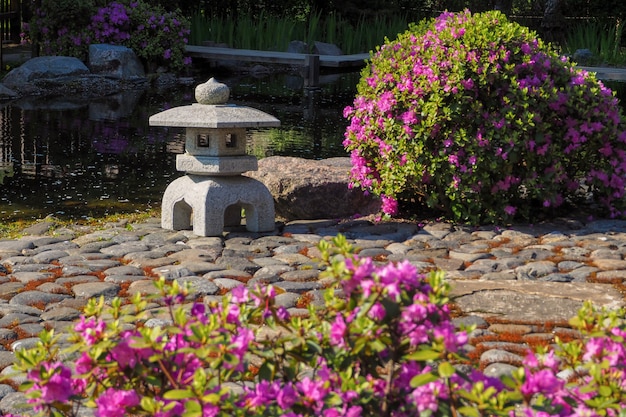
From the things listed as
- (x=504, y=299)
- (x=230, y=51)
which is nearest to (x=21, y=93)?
(x=230, y=51)

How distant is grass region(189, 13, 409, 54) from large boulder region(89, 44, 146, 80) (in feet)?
15.0

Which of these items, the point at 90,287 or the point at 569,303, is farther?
the point at 90,287

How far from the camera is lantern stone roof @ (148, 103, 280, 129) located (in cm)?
710

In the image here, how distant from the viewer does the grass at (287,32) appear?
2350 cm

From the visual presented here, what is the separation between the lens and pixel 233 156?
7277mm

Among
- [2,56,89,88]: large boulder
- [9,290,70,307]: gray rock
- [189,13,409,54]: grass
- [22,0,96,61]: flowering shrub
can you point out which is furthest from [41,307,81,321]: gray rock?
[189,13,409,54]: grass

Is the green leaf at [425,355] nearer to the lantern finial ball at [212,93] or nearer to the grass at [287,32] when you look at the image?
the lantern finial ball at [212,93]

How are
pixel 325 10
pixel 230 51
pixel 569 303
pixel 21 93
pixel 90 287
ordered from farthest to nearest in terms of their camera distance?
pixel 325 10
pixel 230 51
pixel 21 93
pixel 90 287
pixel 569 303

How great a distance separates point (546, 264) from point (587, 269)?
0.25m

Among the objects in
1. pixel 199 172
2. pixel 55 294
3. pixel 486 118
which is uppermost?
pixel 486 118

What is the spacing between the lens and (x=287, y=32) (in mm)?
23906

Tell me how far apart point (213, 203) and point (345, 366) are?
4570 millimetres

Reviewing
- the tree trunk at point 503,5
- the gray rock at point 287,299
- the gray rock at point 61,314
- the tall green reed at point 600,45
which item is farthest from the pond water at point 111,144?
the tree trunk at point 503,5

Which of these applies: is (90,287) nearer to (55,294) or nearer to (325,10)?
(55,294)
